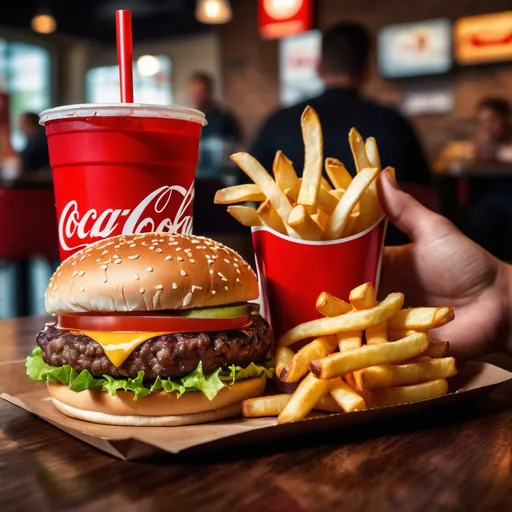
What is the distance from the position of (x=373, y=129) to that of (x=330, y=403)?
2.96 metres

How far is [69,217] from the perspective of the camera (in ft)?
4.36

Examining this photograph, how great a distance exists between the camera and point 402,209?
4.63 feet

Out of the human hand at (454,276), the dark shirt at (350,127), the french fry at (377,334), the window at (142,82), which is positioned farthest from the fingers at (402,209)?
the window at (142,82)

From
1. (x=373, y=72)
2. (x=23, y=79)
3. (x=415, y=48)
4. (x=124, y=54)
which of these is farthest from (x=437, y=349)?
(x=23, y=79)

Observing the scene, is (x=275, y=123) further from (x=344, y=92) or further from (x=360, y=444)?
(x=360, y=444)

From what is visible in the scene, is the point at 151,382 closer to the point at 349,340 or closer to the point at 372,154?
the point at 349,340

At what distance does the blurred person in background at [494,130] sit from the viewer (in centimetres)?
833

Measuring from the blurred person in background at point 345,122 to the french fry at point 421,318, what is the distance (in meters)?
2.44

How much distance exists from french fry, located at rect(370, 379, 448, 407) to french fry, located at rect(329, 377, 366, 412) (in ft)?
0.20

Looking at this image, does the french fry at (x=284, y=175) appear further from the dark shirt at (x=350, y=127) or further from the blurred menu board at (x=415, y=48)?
the blurred menu board at (x=415, y=48)

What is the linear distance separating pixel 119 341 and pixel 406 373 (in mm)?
443

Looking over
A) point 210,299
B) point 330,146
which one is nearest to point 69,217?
point 210,299

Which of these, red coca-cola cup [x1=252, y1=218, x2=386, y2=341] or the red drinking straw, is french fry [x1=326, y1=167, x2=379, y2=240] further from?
the red drinking straw

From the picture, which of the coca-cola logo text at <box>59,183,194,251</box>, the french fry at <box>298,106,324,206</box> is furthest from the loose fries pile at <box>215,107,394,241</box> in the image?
the coca-cola logo text at <box>59,183,194,251</box>
